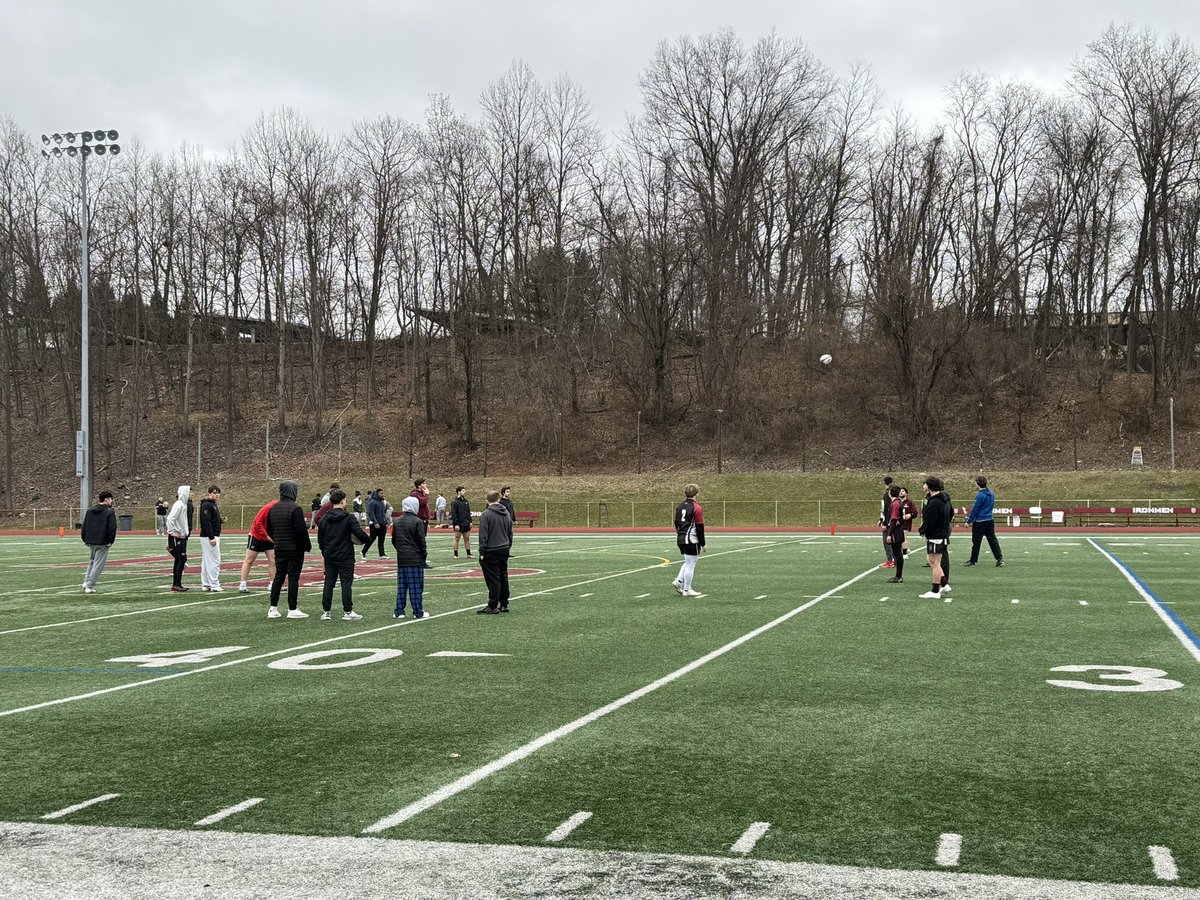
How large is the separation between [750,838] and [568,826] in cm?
96

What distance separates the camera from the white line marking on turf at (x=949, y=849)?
18.1 ft

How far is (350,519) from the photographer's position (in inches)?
631

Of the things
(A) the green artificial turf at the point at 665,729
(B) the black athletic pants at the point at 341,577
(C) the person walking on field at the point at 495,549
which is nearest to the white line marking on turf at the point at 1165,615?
(A) the green artificial turf at the point at 665,729

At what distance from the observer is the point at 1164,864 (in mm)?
5414

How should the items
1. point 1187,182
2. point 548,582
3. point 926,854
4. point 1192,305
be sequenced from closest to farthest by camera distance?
point 926,854 < point 548,582 < point 1187,182 < point 1192,305

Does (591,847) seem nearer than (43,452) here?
Yes


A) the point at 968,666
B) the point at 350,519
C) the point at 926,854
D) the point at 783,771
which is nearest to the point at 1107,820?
the point at 926,854

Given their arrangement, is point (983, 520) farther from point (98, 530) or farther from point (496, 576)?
point (98, 530)

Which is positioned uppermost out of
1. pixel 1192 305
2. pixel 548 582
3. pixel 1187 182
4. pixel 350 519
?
pixel 1187 182

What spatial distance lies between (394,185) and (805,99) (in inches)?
1082

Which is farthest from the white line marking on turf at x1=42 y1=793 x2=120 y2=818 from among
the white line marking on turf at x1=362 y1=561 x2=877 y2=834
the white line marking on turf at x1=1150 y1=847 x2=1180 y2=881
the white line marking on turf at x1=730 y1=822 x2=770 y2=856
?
the white line marking on turf at x1=1150 y1=847 x2=1180 y2=881

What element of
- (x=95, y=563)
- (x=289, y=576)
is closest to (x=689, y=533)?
(x=289, y=576)

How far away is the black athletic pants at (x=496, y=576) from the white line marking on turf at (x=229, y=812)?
972 centimetres

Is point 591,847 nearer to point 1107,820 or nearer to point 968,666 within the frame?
point 1107,820
